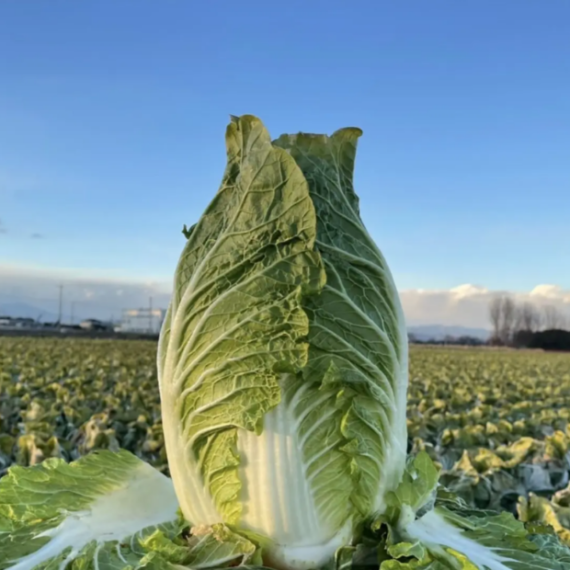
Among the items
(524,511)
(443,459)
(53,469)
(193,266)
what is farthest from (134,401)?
(193,266)

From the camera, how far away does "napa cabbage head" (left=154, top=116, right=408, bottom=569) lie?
1948 mm

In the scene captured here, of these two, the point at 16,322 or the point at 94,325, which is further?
the point at 94,325

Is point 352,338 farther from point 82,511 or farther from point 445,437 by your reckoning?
point 445,437

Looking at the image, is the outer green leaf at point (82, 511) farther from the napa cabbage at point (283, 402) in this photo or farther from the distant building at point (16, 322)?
the distant building at point (16, 322)

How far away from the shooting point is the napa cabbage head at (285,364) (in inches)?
76.7

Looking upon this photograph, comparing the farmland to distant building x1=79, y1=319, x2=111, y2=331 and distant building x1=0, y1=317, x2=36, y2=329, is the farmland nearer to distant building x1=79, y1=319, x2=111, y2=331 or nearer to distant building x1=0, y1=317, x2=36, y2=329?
distant building x1=0, y1=317, x2=36, y2=329

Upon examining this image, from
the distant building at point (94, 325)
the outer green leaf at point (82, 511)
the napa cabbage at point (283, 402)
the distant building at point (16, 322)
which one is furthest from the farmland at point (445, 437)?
the distant building at point (94, 325)

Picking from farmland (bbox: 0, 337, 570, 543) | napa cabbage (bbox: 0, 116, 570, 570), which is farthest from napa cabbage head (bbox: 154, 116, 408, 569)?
farmland (bbox: 0, 337, 570, 543)

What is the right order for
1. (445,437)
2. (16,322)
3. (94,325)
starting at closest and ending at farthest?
(445,437)
(16,322)
(94,325)

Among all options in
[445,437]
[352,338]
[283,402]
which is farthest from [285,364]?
[445,437]

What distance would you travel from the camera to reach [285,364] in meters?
1.89

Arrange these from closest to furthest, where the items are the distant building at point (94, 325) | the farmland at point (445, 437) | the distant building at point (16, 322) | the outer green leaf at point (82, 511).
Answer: the outer green leaf at point (82, 511) → the farmland at point (445, 437) → the distant building at point (16, 322) → the distant building at point (94, 325)

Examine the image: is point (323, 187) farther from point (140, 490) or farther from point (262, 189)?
point (140, 490)

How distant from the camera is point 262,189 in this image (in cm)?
204
